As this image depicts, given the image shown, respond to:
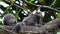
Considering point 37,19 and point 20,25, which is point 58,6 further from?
point 37,19

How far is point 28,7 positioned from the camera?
3.62 meters

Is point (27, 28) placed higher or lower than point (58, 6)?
Result: lower

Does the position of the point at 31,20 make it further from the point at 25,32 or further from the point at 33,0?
the point at 25,32

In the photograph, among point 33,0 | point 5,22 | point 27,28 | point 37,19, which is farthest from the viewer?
point 37,19

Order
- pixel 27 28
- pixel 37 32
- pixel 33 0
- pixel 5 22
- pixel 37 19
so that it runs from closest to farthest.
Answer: pixel 37 32
pixel 27 28
pixel 33 0
pixel 5 22
pixel 37 19

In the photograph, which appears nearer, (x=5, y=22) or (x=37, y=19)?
(x=5, y=22)

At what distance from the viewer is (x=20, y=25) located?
9.20 feet

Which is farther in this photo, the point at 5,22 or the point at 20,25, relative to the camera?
the point at 5,22

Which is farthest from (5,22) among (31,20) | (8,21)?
(31,20)

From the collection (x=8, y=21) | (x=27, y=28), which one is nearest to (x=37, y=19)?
(x=8, y=21)

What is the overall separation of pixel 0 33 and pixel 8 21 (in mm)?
2209

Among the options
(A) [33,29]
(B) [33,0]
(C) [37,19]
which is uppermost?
(B) [33,0]

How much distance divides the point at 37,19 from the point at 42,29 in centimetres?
269

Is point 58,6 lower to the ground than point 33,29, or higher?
higher
